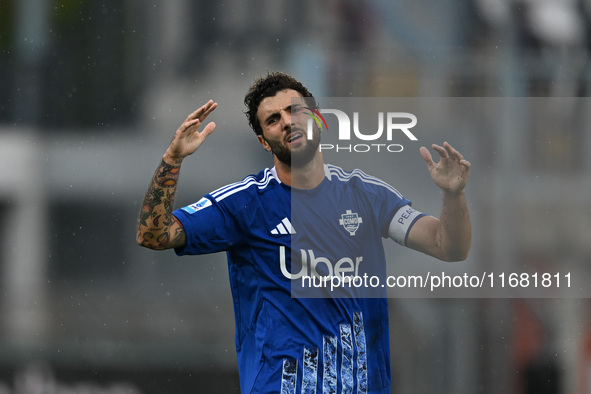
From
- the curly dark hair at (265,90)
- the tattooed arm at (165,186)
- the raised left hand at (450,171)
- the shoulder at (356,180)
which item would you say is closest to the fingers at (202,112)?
the tattooed arm at (165,186)

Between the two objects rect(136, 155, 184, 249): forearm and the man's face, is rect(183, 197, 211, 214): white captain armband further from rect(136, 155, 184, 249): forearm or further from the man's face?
the man's face

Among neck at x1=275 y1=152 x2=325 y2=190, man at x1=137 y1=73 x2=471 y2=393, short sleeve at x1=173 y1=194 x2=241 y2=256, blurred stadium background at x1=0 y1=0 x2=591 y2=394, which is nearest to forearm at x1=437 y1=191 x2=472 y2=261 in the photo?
man at x1=137 y1=73 x2=471 y2=393

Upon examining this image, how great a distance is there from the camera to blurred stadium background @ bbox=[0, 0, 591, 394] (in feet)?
11.4

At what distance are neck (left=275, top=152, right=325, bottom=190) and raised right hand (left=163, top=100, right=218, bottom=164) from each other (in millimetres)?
364

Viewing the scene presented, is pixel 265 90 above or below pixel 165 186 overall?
above

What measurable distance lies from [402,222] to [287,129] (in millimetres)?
498

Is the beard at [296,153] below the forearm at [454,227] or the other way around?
the other way around

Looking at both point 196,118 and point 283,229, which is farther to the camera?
point 283,229

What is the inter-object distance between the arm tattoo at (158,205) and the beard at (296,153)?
414 mm

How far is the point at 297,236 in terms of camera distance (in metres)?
2.24

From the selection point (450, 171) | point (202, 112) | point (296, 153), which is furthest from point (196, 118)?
point (450, 171)

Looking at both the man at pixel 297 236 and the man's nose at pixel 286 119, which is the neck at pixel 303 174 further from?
Answer: the man's nose at pixel 286 119

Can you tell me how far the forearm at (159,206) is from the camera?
6.65ft

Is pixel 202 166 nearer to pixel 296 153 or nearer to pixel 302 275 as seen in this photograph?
pixel 296 153
